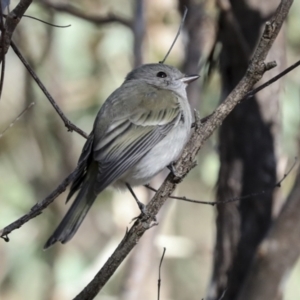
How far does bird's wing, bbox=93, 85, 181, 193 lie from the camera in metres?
3.40

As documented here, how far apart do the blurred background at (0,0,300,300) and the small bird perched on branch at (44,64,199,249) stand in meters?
1.07

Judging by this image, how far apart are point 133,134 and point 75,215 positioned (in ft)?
1.87

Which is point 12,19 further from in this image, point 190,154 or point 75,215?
point 75,215

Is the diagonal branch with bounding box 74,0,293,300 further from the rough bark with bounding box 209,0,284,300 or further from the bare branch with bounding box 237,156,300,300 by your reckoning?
the rough bark with bounding box 209,0,284,300

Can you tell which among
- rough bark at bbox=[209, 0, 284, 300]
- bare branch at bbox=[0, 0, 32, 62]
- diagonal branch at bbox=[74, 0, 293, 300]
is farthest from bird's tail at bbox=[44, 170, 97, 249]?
rough bark at bbox=[209, 0, 284, 300]

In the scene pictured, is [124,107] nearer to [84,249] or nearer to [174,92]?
[174,92]

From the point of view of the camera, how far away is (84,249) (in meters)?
6.49

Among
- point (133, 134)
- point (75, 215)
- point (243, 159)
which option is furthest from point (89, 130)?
point (75, 215)

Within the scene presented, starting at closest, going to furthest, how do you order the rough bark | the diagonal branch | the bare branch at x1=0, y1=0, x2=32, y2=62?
the bare branch at x1=0, y1=0, x2=32, y2=62
the diagonal branch
the rough bark

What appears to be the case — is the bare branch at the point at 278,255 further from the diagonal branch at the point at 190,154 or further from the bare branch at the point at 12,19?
the bare branch at the point at 12,19

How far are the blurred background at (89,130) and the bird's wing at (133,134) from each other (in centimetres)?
107

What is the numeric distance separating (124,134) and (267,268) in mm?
1278

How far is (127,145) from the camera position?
3531 millimetres

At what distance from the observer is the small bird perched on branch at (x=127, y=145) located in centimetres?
339
